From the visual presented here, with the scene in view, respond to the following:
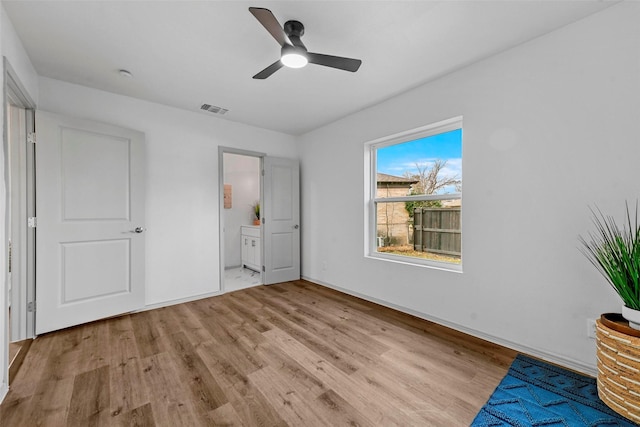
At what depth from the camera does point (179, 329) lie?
274 centimetres

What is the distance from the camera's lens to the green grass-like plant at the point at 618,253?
1531mm

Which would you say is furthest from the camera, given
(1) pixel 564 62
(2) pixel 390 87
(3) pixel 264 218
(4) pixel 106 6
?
(3) pixel 264 218

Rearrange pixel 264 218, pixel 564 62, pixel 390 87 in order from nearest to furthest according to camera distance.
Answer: pixel 564 62
pixel 390 87
pixel 264 218

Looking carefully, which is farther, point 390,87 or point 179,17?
point 390,87

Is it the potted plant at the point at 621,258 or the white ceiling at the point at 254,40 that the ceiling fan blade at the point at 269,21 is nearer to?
the white ceiling at the point at 254,40

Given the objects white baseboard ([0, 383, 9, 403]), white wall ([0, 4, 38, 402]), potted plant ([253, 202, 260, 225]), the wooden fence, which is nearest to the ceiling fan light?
white wall ([0, 4, 38, 402])

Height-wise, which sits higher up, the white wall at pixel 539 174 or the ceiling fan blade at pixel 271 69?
the ceiling fan blade at pixel 271 69

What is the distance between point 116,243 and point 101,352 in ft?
3.84

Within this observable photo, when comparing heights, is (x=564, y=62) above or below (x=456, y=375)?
above

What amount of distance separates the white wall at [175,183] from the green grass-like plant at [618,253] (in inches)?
155

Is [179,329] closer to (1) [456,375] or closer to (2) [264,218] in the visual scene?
(2) [264,218]

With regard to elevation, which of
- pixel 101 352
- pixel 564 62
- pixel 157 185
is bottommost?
A: pixel 101 352

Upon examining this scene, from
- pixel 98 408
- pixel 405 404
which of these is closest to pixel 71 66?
pixel 98 408

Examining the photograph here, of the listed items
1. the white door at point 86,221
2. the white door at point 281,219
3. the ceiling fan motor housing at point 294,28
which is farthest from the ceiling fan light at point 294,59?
the white door at point 281,219
